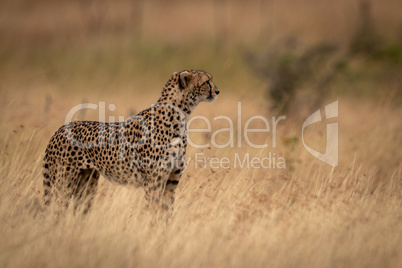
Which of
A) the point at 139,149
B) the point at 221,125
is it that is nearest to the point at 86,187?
the point at 139,149

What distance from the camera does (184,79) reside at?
546 centimetres

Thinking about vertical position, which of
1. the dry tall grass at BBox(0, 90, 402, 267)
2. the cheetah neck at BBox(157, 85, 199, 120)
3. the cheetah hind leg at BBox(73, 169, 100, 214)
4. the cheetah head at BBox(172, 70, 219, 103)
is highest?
the cheetah head at BBox(172, 70, 219, 103)

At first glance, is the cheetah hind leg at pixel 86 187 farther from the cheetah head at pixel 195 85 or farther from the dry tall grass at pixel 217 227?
the cheetah head at pixel 195 85

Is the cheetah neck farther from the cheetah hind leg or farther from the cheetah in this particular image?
the cheetah hind leg

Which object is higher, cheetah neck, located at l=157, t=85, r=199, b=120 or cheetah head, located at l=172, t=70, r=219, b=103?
cheetah head, located at l=172, t=70, r=219, b=103

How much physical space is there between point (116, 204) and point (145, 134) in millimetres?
658

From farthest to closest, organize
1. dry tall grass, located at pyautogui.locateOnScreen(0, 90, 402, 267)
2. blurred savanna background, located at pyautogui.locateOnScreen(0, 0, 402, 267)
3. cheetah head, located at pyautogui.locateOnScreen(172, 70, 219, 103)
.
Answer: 1. cheetah head, located at pyautogui.locateOnScreen(172, 70, 219, 103)
2. blurred savanna background, located at pyautogui.locateOnScreen(0, 0, 402, 267)
3. dry tall grass, located at pyautogui.locateOnScreen(0, 90, 402, 267)

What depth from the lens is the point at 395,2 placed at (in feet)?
62.4

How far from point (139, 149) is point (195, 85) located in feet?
2.39

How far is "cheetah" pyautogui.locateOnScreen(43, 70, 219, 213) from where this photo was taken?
17.6 feet

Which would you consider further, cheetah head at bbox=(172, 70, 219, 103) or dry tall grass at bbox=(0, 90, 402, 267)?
cheetah head at bbox=(172, 70, 219, 103)

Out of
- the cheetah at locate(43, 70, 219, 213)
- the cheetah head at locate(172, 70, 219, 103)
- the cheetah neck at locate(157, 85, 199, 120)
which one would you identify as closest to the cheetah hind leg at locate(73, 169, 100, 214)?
the cheetah at locate(43, 70, 219, 213)

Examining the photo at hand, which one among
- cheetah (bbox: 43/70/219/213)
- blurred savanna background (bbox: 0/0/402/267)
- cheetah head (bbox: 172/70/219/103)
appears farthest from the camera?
cheetah head (bbox: 172/70/219/103)

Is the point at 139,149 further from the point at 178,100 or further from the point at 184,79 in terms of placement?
the point at 184,79
